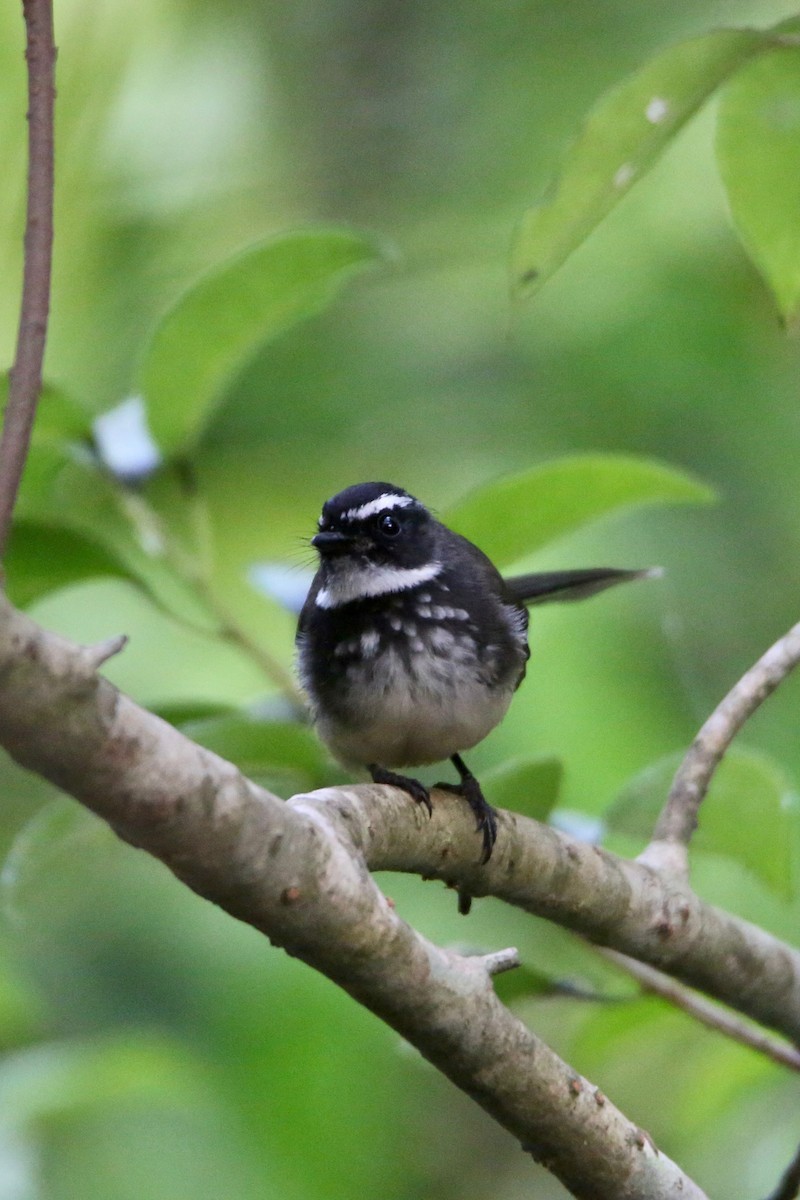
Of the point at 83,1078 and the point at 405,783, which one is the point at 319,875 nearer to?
the point at 405,783

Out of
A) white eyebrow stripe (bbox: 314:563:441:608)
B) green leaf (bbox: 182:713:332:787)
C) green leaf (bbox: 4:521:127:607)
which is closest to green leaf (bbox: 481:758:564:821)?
green leaf (bbox: 182:713:332:787)

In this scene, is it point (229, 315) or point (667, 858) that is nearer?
point (667, 858)

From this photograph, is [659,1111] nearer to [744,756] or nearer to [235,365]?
[744,756]

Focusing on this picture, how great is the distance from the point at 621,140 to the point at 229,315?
39.3 inches

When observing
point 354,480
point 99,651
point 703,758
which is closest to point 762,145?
point 703,758

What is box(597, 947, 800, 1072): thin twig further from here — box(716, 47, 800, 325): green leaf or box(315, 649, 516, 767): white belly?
box(716, 47, 800, 325): green leaf

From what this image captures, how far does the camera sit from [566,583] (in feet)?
12.7

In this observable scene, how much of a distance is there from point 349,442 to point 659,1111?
2.45m

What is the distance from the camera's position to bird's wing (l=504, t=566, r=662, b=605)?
3740mm

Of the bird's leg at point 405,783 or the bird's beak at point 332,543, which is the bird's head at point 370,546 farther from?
the bird's leg at point 405,783

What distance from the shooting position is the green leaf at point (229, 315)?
2.87 meters

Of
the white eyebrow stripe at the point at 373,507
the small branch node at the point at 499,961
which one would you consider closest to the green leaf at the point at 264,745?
the white eyebrow stripe at the point at 373,507

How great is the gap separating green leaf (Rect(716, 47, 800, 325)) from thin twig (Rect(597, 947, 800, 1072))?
1450 millimetres

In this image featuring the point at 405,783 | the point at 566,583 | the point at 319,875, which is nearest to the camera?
the point at 319,875
